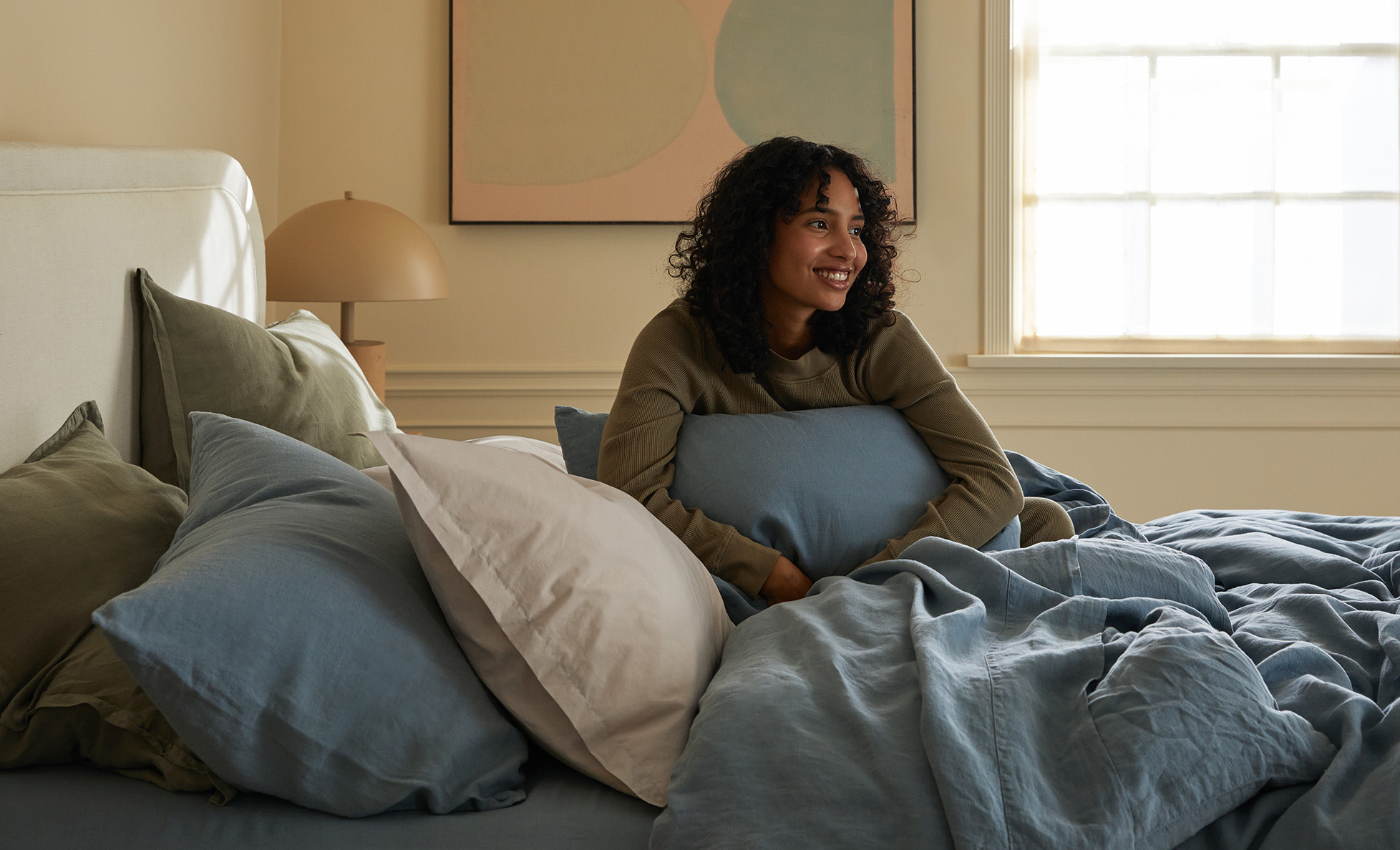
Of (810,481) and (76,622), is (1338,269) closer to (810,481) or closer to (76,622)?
(810,481)

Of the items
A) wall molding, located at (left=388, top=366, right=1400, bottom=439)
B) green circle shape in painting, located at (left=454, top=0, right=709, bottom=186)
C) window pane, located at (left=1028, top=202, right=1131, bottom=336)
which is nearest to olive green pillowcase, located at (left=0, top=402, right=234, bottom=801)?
wall molding, located at (left=388, top=366, right=1400, bottom=439)

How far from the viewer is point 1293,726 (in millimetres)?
845

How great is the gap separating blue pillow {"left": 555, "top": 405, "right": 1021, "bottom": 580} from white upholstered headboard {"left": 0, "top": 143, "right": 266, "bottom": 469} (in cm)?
82

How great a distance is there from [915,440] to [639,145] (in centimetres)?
194

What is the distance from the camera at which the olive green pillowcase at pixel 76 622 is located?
34.4 inches

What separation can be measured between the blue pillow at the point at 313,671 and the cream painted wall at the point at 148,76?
4.65 feet

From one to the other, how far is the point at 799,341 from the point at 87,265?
3.52 feet

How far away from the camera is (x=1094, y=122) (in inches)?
128

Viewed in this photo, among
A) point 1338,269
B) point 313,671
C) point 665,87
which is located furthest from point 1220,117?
point 313,671

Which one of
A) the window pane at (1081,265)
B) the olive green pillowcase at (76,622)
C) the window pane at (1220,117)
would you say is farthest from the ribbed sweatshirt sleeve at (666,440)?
the window pane at (1220,117)

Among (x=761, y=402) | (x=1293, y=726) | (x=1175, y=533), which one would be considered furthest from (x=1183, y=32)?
(x=1293, y=726)

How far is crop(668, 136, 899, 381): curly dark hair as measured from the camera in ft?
5.37

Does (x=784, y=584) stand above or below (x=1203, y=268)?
below

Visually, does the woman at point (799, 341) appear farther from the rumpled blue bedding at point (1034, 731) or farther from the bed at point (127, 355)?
the bed at point (127, 355)
